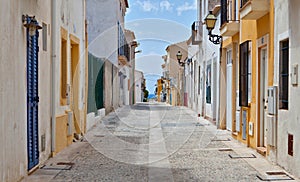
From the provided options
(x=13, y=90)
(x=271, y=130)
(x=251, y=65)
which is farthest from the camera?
(x=251, y=65)

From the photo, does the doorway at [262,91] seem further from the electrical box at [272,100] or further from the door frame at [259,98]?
the electrical box at [272,100]

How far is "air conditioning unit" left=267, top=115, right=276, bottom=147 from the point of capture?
8555 mm

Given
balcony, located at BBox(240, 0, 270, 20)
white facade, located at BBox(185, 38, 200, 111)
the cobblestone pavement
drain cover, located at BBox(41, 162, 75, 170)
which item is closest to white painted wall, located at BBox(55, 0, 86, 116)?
the cobblestone pavement

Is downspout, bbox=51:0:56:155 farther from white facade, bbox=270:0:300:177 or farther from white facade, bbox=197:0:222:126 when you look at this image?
white facade, bbox=197:0:222:126

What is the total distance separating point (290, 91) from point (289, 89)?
9cm

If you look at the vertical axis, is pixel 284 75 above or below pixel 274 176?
above

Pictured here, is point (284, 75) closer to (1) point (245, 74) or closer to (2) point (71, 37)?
(1) point (245, 74)

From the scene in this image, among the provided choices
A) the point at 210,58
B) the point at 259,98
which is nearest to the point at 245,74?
the point at 259,98

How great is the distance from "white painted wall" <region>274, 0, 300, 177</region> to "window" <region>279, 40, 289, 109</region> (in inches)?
5.0

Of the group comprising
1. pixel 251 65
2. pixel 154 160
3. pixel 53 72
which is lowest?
pixel 154 160

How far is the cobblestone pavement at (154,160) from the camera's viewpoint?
7547mm

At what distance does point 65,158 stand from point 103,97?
12.8m

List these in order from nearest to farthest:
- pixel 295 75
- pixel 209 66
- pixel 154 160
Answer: pixel 295 75 → pixel 154 160 → pixel 209 66

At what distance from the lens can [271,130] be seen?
28.3ft
